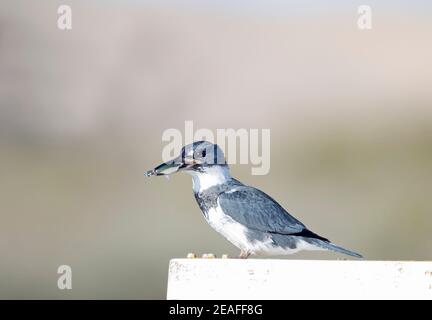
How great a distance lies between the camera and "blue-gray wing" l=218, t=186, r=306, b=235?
8.75 metres

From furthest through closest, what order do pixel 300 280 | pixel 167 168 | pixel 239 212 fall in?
pixel 167 168 < pixel 239 212 < pixel 300 280

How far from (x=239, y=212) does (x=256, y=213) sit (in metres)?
0.14

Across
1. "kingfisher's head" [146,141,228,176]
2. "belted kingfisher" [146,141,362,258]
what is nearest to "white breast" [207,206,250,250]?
"belted kingfisher" [146,141,362,258]

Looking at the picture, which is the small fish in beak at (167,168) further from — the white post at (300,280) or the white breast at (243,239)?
the white post at (300,280)

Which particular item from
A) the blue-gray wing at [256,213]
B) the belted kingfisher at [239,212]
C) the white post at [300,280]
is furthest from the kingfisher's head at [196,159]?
the white post at [300,280]

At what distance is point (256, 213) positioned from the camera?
881 cm

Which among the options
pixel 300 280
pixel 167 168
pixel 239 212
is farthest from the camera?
pixel 167 168

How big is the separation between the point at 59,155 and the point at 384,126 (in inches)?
215

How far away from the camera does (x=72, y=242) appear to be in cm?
1689

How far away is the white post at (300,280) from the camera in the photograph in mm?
7250

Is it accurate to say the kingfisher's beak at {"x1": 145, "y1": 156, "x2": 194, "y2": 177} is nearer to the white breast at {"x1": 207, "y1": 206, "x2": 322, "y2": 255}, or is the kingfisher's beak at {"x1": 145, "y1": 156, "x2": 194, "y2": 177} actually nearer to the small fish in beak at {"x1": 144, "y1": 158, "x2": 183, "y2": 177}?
the small fish in beak at {"x1": 144, "y1": 158, "x2": 183, "y2": 177}

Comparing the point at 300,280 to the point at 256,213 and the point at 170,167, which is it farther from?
the point at 170,167

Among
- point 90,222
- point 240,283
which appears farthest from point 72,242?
point 240,283

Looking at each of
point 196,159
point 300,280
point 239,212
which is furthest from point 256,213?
point 300,280
